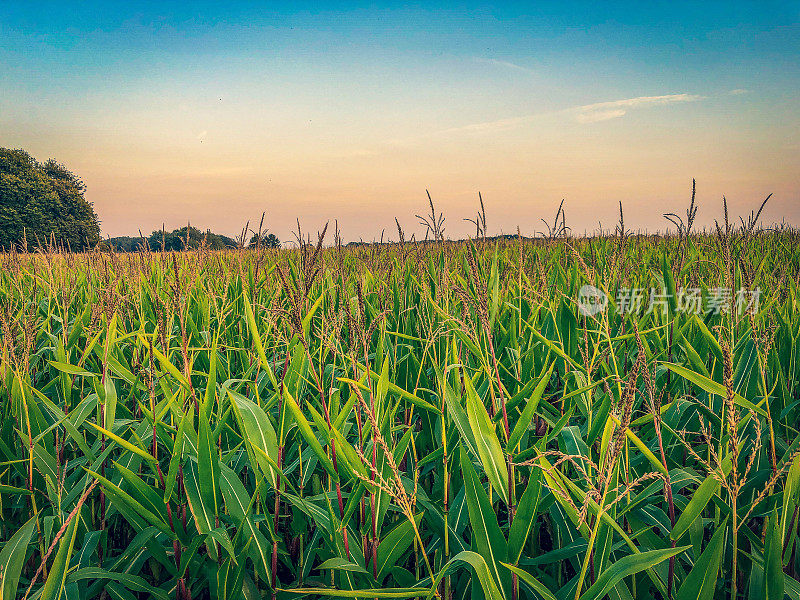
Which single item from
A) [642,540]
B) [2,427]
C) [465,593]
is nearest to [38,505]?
[2,427]

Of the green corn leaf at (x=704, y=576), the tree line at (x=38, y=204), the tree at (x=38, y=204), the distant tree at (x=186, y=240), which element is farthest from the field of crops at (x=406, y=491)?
the tree at (x=38, y=204)

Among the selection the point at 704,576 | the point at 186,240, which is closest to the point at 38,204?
the point at 186,240

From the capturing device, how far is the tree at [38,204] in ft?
94.4

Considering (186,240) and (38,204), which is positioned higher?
(38,204)

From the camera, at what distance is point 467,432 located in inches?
43.3

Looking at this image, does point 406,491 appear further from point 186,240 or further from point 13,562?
point 186,240

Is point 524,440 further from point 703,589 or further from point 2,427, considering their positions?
point 2,427

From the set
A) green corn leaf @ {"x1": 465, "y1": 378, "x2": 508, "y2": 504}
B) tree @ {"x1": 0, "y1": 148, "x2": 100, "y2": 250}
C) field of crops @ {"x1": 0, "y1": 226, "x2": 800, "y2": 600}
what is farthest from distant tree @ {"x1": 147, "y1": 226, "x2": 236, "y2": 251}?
tree @ {"x1": 0, "y1": 148, "x2": 100, "y2": 250}

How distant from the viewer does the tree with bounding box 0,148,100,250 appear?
2878 centimetres

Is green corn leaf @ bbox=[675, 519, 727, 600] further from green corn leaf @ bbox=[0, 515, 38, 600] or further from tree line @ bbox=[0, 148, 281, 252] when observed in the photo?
tree line @ bbox=[0, 148, 281, 252]

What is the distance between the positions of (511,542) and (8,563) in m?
1.04

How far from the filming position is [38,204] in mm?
30609

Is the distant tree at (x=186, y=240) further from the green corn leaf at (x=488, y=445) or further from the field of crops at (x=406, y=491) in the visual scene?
the green corn leaf at (x=488, y=445)

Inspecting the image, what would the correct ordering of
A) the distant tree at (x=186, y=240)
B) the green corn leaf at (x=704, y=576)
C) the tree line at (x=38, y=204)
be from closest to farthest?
the green corn leaf at (x=704, y=576) → the distant tree at (x=186, y=240) → the tree line at (x=38, y=204)
